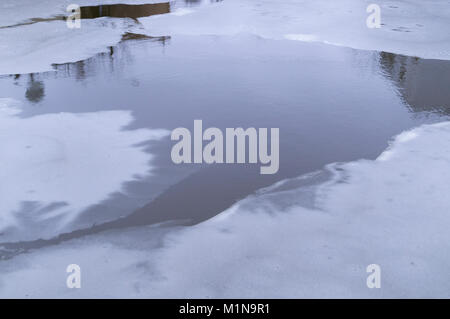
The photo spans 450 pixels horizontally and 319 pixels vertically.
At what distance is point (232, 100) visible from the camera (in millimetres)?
6266

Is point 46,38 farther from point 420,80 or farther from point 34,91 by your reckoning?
point 420,80

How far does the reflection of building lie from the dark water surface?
0.02 m

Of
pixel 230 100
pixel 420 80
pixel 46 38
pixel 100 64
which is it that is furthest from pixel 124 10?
pixel 420 80

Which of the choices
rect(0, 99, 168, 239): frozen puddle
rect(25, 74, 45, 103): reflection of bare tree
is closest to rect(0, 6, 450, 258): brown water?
rect(25, 74, 45, 103): reflection of bare tree

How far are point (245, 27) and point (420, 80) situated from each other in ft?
16.3

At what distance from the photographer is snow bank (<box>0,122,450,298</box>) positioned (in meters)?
2.98

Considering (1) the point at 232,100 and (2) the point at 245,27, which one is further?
(2) the point at 245,27

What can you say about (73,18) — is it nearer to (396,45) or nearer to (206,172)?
(396,45)

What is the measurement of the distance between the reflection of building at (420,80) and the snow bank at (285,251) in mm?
2347

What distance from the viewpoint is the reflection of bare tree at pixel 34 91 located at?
20.6ft

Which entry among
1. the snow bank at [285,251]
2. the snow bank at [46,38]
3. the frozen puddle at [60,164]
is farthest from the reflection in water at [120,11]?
the snow bank at [285,251]

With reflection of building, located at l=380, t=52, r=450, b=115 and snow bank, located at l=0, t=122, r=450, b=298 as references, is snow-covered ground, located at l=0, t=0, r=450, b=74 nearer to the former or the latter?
reflection of building, located at l=380, t=52, r=450, b=115

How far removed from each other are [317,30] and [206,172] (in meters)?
7.24
